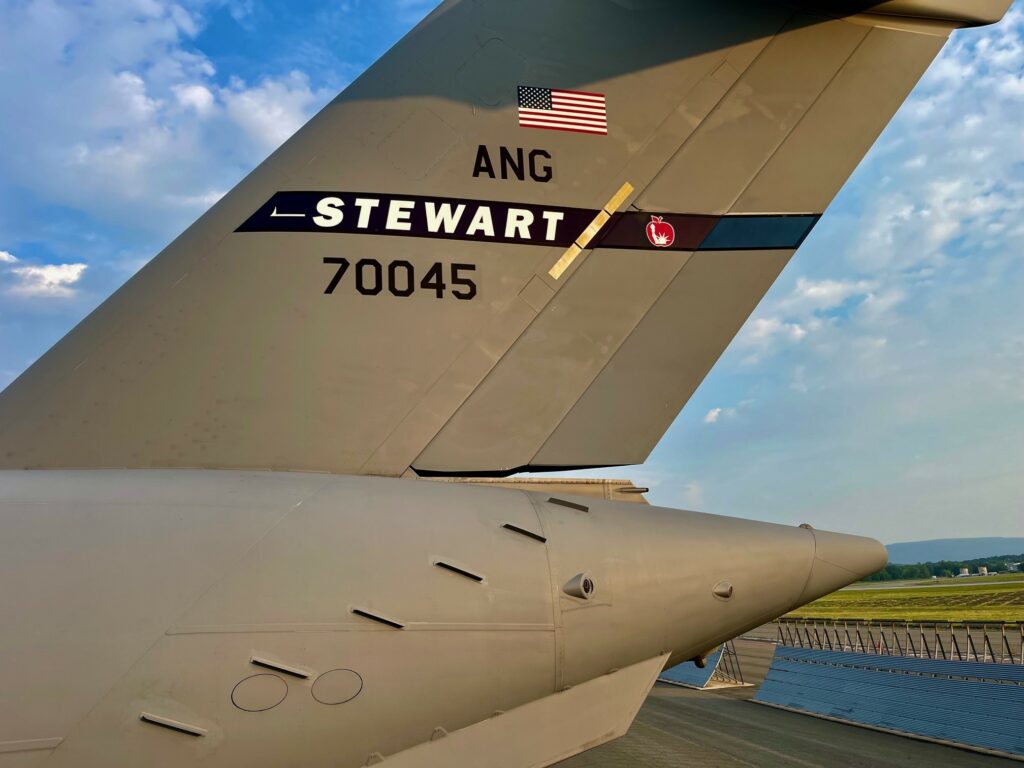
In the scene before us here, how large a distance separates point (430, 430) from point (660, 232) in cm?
158

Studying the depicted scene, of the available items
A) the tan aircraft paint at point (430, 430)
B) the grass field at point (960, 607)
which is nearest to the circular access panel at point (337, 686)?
the tan aircraft paint at point (430, 430)

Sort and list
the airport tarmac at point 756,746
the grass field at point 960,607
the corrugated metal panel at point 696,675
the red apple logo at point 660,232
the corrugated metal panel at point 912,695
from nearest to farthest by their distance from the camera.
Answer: the red apple logo at point 660,232, the airport tarmac at point 756,746, the corrugated metal panel at point 912,695, the corrugated metal panel at point 696,675, the grass field at point 960,607

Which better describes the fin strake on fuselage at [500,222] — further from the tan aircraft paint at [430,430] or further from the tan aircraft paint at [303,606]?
the tan aircraft paint at [303,606]

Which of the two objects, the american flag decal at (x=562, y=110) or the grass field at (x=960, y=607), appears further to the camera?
the grass field at (x=960, y=607)

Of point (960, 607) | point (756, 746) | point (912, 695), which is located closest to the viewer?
point (756, 746)

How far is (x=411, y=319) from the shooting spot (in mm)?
3199

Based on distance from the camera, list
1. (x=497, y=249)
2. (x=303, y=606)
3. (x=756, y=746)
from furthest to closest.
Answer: (x=756, y=746), (x=497, y=249), (x=303, y=606)

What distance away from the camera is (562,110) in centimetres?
358

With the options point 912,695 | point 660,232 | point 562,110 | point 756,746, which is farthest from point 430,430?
point 912,695

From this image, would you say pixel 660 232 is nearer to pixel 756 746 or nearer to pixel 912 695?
pixel 756 746

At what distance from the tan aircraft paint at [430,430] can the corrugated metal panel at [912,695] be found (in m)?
9.16

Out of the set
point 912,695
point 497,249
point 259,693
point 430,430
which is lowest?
point 912,695

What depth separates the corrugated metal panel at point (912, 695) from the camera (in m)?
9.88

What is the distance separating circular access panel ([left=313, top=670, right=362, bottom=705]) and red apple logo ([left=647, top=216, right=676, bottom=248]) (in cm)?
247
